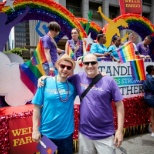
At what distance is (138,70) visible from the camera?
5.10 m

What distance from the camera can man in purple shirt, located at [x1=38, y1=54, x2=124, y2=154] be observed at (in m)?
2.30

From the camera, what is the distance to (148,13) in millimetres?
25562

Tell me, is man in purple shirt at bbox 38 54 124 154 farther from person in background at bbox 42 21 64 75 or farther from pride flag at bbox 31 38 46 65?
pride flag at bbox 31 38 46 65

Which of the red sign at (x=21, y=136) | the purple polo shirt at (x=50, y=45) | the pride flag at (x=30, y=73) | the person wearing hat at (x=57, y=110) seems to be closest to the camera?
the person wearing hat at (x=57, y=110)

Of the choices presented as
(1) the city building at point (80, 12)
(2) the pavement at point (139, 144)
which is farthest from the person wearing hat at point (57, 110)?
(1) the city building at point (80, 12)

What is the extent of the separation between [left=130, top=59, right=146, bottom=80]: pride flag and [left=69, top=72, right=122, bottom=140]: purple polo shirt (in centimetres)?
290

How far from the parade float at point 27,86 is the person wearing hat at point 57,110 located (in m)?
1.06

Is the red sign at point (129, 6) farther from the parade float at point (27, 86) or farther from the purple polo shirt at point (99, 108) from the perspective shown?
the purple polo shirt at point (99, 108)

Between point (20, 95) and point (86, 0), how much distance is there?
57.1ft

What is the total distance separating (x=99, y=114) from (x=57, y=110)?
17.2 inches

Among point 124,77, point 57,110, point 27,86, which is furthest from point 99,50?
point 57,110

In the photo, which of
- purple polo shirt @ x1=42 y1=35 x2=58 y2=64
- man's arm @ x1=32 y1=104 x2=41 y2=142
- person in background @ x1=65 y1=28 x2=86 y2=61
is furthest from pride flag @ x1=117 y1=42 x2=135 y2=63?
man's arm @ x1=32 y1=104 x2=41 y2=142

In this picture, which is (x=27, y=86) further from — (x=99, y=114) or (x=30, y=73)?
(x=99, y=114)

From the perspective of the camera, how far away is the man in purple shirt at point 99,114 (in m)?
2.30
